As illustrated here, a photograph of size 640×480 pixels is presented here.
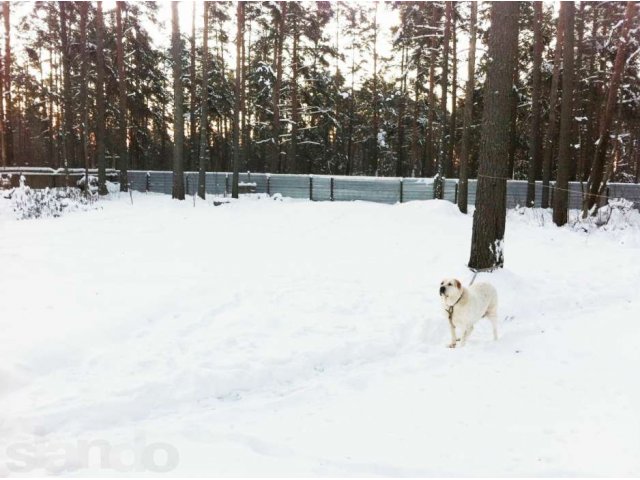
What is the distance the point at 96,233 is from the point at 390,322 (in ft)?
25.9

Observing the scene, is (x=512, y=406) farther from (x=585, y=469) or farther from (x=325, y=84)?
(x=325, y=84)

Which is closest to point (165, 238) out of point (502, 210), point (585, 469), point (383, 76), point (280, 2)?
point (502, 210)

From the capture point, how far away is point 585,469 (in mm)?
3236

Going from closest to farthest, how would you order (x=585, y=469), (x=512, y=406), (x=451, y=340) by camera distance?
(x=585, y=469)
(x=512, y=406)
(x=451, y=340)

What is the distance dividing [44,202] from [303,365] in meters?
13.3

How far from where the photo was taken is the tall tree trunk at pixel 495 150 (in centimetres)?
796

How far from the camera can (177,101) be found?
712 inches

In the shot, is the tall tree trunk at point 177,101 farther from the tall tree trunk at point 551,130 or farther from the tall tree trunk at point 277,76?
the tall tree trunk at point 551,130

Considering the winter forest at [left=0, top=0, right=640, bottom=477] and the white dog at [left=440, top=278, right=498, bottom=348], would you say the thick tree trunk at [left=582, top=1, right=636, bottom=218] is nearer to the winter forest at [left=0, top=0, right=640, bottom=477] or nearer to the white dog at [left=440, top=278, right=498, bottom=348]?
the winter forest at [left=0, top=0, right=640, bottom=477]

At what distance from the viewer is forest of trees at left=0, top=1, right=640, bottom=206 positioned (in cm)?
1783

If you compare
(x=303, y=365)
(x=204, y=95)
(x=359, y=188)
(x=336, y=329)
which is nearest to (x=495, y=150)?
(x=336, y=329)

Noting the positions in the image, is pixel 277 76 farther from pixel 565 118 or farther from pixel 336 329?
pixel 336 329

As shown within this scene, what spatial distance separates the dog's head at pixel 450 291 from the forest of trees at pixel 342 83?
12.4 ft

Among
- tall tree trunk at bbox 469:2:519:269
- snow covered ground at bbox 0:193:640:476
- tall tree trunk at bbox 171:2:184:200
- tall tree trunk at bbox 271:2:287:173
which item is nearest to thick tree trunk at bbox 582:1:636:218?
snow covered ground at bbox 0:193:640:476
